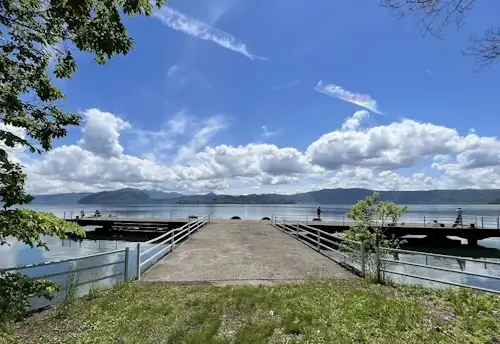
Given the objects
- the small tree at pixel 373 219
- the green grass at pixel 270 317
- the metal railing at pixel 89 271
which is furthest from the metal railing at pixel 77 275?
the small tree at pixel 373 219

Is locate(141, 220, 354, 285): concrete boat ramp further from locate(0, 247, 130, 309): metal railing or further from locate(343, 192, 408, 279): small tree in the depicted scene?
locate(343, 192, 408, 279): small tree

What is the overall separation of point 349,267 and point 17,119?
9.62m

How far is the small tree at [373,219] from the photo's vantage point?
1098 cm

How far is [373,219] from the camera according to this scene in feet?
38.1

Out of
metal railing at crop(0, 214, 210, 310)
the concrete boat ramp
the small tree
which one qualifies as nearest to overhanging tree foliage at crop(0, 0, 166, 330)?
metal railing at crop(0, 214, 210, 310)

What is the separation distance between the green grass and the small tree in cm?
311

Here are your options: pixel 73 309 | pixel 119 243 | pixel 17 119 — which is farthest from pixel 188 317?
pixel 119 243

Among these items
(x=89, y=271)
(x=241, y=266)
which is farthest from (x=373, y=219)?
(x=89, y=271)

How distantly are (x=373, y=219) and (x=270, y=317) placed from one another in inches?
267

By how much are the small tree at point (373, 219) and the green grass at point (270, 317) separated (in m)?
3.11

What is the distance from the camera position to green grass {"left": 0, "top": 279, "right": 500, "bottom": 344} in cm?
532

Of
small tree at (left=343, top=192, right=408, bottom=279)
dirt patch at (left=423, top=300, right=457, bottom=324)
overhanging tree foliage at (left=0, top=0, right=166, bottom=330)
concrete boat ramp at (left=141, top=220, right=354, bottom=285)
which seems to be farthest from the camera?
small tree at (left=343, top=192, right=408, bottom=279)

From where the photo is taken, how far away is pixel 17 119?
4406mm

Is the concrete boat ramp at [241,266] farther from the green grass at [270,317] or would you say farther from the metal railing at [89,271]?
the green grass at [270,317]
